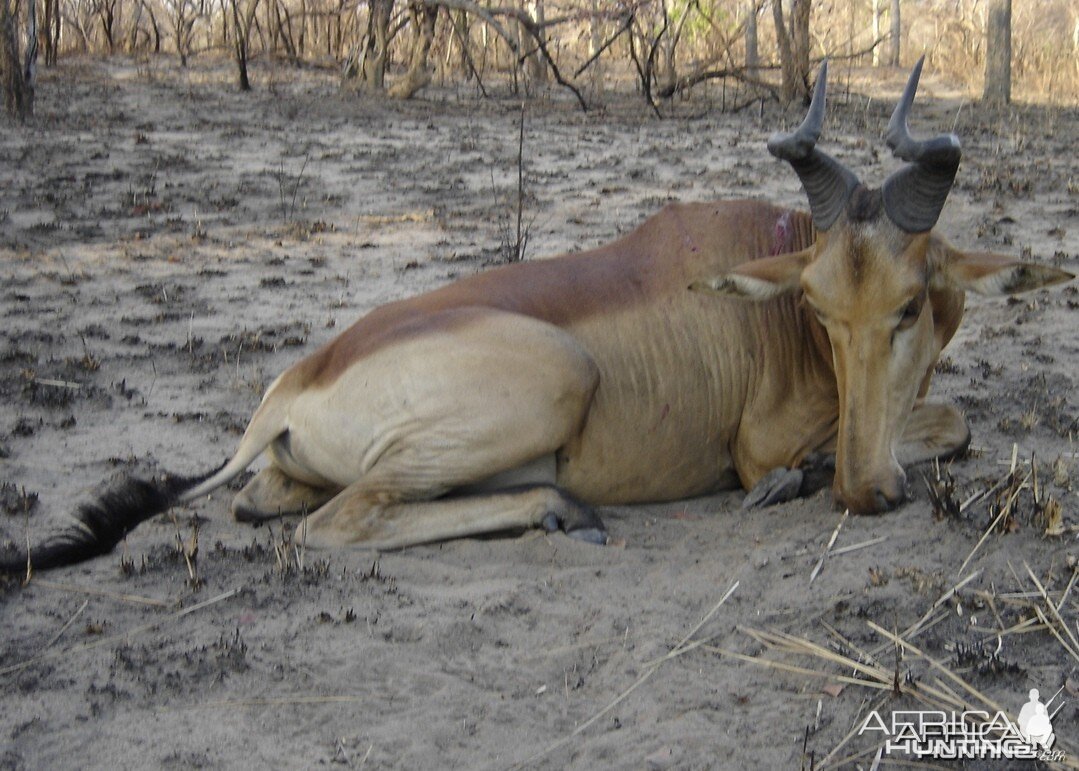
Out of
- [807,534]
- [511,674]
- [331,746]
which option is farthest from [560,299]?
[331,746]

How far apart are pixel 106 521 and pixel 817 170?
125 inches

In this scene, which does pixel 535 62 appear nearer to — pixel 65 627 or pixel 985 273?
Result: pixel 985 273

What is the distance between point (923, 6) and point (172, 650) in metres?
34.2

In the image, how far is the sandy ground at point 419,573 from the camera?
3840 millimetres

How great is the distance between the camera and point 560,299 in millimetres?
5898

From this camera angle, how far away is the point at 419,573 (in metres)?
5.09

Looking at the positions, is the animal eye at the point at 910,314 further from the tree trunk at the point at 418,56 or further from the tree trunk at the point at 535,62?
the tree trunk at the point at 535,62

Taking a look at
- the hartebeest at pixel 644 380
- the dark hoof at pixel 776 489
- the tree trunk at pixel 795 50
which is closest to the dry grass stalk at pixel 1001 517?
the hartebeest at pixel 644 380

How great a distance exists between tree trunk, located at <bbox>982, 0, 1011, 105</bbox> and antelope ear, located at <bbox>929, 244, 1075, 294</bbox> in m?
12.6

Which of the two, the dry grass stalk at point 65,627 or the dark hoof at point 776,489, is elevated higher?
the dark hoof at point 776,489

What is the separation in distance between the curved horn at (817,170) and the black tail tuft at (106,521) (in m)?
2.76

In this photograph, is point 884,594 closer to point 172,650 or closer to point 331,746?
point 331,746

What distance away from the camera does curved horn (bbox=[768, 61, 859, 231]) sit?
5.29 m

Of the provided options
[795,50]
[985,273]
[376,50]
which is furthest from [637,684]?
[376,50]
